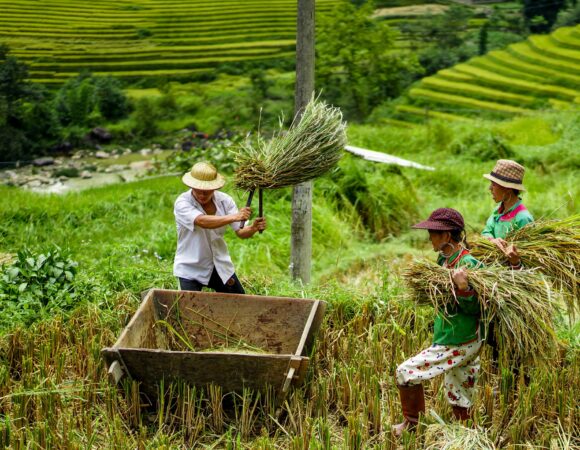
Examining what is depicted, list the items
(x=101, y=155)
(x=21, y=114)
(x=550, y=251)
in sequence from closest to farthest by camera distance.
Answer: (x=550, y=251) → (x=21, y=114) → (x=101, y=155)

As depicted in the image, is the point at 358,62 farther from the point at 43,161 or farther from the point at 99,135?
the point at 43,161

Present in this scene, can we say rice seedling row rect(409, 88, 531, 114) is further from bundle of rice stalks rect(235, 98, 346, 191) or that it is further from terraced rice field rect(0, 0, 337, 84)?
bundle of rice stalks rect(235, 98, 346, 191)

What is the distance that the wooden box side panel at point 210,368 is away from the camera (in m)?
4.19

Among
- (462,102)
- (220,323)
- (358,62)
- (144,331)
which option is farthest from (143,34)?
(144,331)

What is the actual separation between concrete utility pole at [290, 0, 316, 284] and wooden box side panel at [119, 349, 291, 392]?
1873mm

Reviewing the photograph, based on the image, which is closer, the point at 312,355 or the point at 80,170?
the point at 312,355

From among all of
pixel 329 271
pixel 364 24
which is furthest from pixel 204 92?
pixel 329 271

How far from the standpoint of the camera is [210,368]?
13.9 ft

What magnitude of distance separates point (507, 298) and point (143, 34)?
9.02 meters

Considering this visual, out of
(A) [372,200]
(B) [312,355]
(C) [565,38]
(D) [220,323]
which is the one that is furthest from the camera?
(C) [565,38]

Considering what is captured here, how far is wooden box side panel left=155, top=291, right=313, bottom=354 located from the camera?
16.3 ft

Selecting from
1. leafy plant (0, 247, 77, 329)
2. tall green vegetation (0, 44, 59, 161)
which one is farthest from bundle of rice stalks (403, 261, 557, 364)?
tall green vegetation (0, 44, 59, 161)

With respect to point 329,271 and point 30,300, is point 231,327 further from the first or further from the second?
point 329,271

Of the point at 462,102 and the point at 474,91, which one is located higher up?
the point at 474,91
